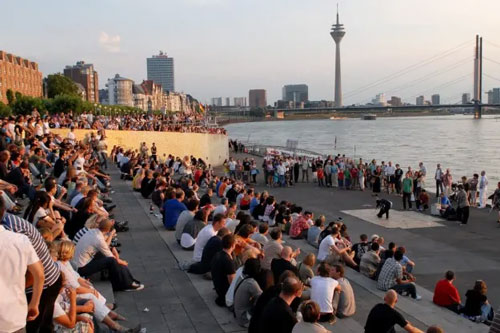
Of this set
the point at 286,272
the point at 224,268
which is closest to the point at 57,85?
the point at 224,268

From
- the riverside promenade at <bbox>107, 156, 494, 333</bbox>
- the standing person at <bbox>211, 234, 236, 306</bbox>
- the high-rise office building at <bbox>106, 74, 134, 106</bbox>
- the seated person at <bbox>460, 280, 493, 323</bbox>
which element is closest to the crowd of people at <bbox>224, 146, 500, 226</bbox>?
the riverside promenade at <bbox>107, 156, 494, 333</bbox>

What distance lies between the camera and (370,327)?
19.6 feet

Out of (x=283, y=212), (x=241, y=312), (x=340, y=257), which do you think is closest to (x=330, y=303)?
(x=241, y=312)

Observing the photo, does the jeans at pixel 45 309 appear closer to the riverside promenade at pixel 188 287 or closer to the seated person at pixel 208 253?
the riverside promenade at pixel 188 287

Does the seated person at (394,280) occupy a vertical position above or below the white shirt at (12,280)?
below

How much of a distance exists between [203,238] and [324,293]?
2.36 metres

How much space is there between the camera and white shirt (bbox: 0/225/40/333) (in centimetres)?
322

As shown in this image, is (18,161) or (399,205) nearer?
(18,161)

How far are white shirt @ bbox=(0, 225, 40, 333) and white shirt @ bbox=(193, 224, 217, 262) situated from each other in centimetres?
495

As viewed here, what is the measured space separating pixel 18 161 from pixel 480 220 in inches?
547

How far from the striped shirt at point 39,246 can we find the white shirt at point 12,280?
407mm

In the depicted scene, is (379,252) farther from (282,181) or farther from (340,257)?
(282,181)

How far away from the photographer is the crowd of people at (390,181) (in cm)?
1830

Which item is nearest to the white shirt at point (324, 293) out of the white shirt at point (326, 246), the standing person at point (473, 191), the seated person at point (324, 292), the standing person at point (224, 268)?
the seated person at point (324, 292)
